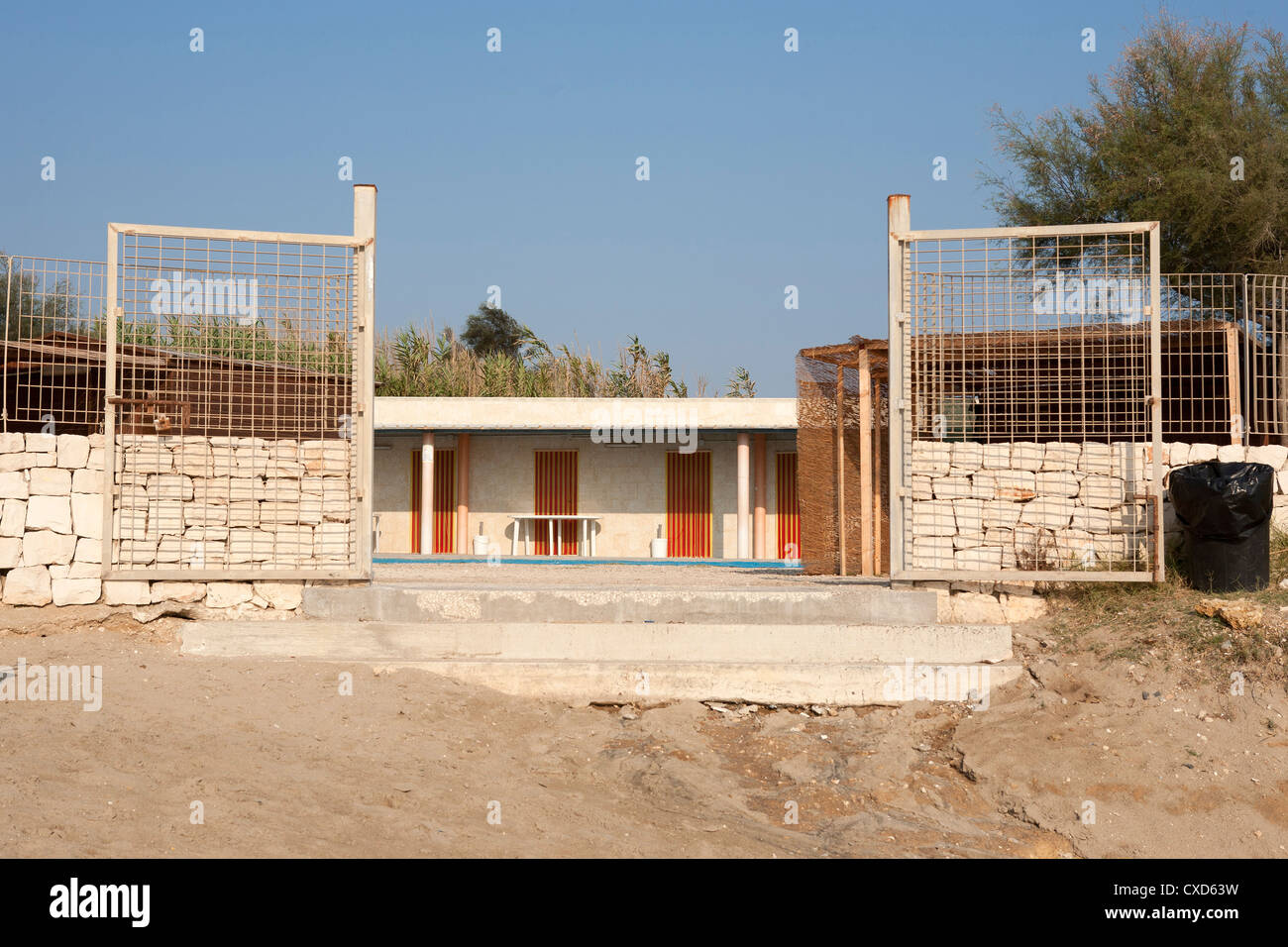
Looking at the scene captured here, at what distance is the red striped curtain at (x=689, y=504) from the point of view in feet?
67.8

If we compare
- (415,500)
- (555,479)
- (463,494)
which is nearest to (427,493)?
(463,494)

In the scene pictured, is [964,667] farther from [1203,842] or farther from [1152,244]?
[1152,244]

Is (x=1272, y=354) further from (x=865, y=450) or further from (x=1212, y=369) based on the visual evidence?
(x=865, y=450)

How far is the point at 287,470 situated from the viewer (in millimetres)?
8734

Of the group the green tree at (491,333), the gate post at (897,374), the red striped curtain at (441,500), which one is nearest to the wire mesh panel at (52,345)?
the gate post at (897,374)

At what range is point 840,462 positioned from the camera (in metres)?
12.1

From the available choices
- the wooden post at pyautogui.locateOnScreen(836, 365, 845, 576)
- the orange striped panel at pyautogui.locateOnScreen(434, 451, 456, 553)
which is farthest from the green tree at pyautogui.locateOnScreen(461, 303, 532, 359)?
the wooden post at pyautogui.locateOnScreen(836, 365, 845, 576)

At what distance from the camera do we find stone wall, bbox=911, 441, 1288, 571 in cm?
864

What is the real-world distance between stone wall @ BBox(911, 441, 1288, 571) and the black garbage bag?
0.45 meters

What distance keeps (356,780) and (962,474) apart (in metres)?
5.23

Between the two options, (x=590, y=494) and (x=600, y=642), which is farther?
(x=590, y=494)

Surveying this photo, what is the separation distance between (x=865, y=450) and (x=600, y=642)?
4.55m

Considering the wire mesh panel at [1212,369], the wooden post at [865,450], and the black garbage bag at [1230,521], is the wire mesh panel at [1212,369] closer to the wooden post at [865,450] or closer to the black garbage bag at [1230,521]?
the black garbage bag at [1230,521]
